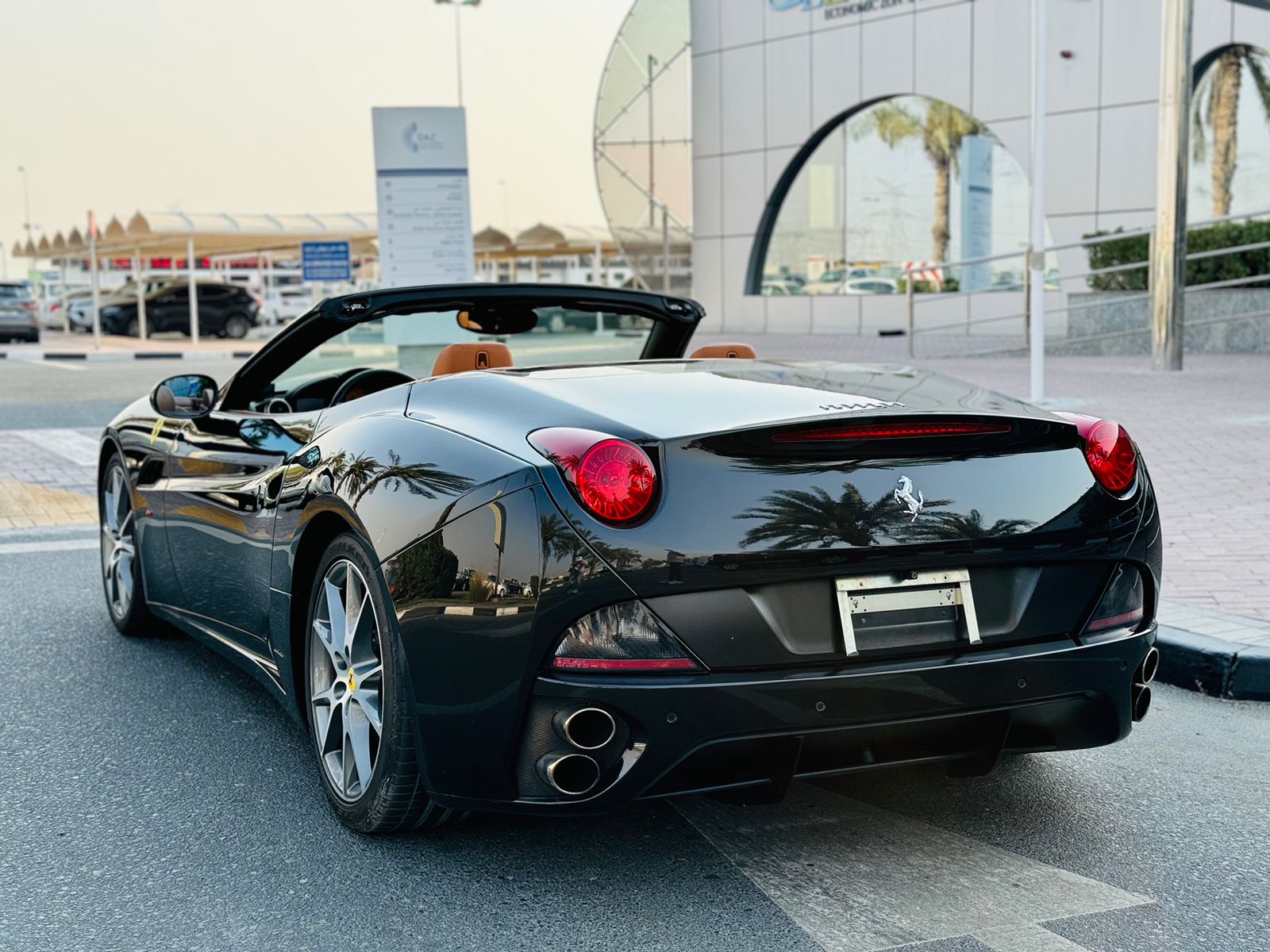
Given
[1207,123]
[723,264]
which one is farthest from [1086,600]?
[723,264]

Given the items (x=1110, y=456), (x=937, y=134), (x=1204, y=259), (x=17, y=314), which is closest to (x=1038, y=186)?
(x=1204, y=259)

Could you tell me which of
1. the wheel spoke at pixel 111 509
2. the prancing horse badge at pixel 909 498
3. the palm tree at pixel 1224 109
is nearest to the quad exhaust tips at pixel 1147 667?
the prancing horse badge at pixel 909 498

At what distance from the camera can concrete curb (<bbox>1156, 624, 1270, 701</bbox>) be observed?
479cm

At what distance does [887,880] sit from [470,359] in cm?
190

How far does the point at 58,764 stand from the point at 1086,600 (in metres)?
2.81

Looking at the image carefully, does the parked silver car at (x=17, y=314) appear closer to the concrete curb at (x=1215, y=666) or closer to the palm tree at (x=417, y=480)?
the concrete curb at (x=1215, y=666)

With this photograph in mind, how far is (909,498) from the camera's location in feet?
10.1

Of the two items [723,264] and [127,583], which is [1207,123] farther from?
[127,583]

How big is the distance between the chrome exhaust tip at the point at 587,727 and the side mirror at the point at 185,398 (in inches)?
92.6

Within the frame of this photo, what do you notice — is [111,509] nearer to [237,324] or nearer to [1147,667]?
[1147,667]

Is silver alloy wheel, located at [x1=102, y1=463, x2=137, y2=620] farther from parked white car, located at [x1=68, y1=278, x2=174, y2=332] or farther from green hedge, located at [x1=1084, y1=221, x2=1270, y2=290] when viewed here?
parked white car, located at [x1=68, y1=278, x2=174, y2=332]

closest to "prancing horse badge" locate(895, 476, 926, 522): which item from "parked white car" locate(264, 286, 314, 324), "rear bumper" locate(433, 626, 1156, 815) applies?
"rear bumper" locate(433, 626, 1156, 815)

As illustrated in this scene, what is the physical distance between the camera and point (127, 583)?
559 cm

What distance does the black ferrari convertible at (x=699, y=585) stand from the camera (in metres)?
2.91
